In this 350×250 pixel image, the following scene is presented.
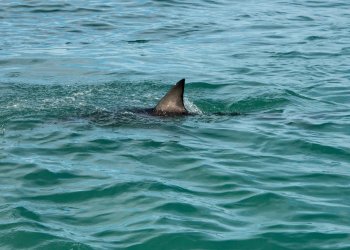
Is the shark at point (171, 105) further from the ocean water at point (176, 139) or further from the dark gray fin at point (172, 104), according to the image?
the ocean water at point (176, 139)

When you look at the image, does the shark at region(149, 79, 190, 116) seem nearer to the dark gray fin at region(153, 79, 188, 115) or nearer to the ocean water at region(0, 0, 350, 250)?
the dark gray fin at region(153, 79, 188, 115)

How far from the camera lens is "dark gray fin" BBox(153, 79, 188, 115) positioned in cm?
1158

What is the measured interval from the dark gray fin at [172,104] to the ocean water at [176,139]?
Answer: 19 cm

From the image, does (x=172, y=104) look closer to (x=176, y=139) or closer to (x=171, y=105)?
(x=171, y=105)

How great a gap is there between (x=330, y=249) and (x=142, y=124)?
4604 mm

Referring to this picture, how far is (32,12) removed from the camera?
22656 millimetres

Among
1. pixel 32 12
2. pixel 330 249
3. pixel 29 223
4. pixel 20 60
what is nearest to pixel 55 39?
pixel 20 60

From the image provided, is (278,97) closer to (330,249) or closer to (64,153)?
(64,153)

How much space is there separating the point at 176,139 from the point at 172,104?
3.49ft

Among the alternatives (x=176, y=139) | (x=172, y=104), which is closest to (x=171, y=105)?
(x=172, y=104)

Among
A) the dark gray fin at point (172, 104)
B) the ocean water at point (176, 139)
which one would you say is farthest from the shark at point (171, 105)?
the ocean water at point (176, 139)

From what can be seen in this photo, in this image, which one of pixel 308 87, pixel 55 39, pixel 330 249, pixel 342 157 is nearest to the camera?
pixel 330 249

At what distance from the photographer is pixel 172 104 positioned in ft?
38.3

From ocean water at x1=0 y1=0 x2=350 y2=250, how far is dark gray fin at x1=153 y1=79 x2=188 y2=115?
0.63 feet
